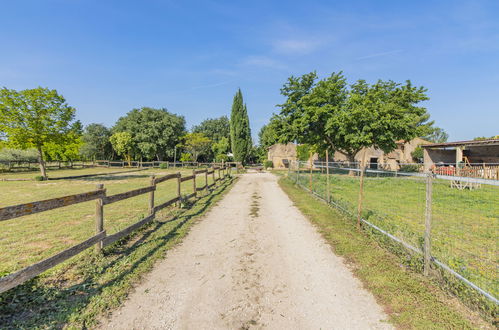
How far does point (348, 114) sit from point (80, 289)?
2434 centimetres

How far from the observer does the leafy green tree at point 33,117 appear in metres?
21.1

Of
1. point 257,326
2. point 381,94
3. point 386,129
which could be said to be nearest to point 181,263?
point 257,326

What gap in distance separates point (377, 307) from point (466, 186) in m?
15.6

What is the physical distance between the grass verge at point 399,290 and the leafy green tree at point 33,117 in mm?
27701

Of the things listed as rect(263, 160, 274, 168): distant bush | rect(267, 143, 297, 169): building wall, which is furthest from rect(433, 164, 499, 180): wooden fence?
rect(267, 143, 297, 169): building wall

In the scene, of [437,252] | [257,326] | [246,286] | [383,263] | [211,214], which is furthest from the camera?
[211,214]

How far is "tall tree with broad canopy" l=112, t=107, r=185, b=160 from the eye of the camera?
47438mm

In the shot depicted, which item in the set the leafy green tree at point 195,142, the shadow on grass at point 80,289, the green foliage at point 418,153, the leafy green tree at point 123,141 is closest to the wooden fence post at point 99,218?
the shadow on grass at point 80,289

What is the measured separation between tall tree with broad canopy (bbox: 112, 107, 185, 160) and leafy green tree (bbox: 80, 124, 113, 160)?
5.34 meters

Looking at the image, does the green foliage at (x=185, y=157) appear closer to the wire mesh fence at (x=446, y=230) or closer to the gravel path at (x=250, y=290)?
the wire mesh fence at (x=446, y=230)

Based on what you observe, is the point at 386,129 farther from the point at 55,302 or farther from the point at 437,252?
the point at 55,302

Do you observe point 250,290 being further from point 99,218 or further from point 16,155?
point 16,155

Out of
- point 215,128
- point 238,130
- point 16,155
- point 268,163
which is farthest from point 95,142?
point 268,163

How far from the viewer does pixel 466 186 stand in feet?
45.3
